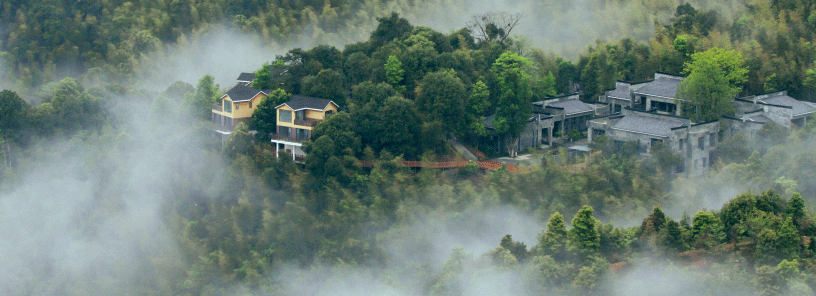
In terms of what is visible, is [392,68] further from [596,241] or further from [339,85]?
[596,241]

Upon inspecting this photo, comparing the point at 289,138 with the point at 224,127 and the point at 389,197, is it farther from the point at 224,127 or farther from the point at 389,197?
the point at 389,197

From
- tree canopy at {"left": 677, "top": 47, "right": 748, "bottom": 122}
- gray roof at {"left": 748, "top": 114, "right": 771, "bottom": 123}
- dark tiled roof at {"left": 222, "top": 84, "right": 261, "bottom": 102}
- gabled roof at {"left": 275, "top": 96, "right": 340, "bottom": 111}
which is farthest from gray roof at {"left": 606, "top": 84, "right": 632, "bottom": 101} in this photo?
dark tiled roof at {"left": 222, "top": 84, "right": 261, "bottom": 102}

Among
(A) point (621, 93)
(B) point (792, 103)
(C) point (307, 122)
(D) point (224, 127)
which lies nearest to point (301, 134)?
(C) point (307, 122)

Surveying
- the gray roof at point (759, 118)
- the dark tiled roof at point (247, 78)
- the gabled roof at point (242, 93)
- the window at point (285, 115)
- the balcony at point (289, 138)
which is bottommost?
the balcony at point (289, 138)

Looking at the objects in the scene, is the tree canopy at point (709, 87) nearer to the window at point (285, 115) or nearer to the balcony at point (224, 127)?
the window at point (285, 115)

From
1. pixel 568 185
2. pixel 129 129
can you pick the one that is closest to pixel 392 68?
pixel 568 185

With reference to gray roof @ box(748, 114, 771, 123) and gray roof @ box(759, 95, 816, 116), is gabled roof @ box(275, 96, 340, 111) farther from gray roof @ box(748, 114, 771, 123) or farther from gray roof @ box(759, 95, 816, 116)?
gray roof @ box(759, 95, 816, 116)

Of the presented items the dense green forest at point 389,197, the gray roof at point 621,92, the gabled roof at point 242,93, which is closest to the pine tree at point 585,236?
the dense green forest at point 389,197
